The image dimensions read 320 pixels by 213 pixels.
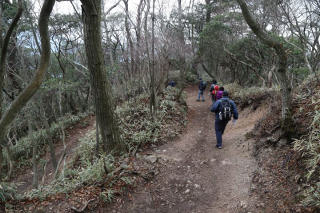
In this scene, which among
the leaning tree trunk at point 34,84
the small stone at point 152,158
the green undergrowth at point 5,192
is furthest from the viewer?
the small stone at point 152,158

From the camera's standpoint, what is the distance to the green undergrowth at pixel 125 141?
4.14 m

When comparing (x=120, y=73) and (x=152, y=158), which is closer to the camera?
(x=152, y=158)

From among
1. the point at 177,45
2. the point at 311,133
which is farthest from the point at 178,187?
the point at 177,45

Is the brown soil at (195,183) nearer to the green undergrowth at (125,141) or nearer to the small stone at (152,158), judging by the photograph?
the small stone at (152,158)

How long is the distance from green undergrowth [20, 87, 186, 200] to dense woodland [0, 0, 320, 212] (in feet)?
0.12

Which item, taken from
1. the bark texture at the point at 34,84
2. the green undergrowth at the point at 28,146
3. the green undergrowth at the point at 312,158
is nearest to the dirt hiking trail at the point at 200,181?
the green undergrowth at the point at 312,158

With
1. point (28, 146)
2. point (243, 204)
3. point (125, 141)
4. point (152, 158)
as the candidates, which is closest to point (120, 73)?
point (125, 141)

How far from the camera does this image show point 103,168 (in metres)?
4.49

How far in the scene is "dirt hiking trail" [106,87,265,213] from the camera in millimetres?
3625

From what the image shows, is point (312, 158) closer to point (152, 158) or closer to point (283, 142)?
point (283, 142)

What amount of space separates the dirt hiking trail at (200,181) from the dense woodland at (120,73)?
0.88 m

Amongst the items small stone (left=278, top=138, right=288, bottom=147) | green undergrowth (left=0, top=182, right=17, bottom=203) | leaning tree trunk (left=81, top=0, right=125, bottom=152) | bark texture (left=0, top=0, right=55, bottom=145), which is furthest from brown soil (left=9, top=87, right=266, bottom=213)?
bark texture (left=0, top=0, right=55, bottom=145)

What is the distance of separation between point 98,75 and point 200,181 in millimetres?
3591

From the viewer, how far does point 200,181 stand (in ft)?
14.3
